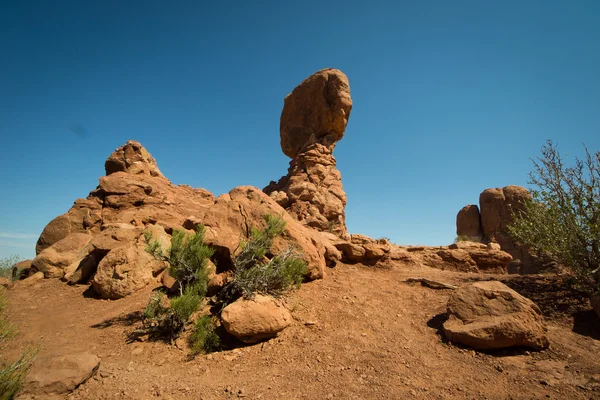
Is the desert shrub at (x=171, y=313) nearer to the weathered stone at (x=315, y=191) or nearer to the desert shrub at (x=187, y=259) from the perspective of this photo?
the desert shrub at (x=187, y=259)

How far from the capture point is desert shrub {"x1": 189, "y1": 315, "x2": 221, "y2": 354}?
516 centimetres

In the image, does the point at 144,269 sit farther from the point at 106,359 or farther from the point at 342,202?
the point at 342,202

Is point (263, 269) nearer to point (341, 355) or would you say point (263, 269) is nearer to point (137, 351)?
point (341, 355)

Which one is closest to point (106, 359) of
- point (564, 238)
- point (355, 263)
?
point (355, 263)

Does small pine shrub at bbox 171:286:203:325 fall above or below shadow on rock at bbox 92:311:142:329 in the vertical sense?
above

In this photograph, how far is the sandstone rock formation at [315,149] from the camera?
1786 cm

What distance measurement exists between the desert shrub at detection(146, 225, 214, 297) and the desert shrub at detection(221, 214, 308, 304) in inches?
23.5

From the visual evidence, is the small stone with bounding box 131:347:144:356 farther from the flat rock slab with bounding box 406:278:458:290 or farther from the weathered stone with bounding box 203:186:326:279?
the flat rock slab with bounding box 406:278:458:290

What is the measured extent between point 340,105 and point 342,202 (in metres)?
6.25

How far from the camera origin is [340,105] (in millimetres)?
19938

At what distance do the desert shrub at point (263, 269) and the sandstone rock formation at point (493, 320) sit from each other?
9.89 ft

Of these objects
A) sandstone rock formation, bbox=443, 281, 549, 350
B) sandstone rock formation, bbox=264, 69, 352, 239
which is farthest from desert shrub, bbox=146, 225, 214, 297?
sandstone rock formation, bbox=264, 69, 352, 239

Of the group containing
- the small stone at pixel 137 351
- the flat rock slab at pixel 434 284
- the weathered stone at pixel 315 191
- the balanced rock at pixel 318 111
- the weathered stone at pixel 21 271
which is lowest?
the small stone at pixel 137 351

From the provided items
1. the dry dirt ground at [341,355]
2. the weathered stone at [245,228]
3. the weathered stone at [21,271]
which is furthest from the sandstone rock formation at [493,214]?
the weathered stone at [21,271]
